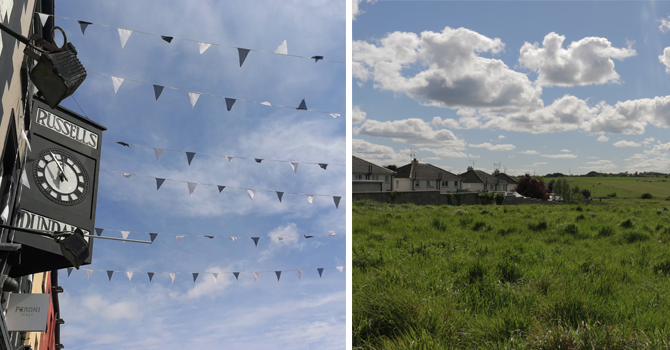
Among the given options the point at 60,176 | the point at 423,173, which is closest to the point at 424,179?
the point at 423,173

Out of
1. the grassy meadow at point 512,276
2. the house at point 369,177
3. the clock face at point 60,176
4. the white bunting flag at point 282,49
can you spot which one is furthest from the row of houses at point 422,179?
the clock face at point 60,176

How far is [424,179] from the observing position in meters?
3.79

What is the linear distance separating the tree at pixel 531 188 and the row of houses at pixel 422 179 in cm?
6

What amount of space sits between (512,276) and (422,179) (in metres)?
1.39

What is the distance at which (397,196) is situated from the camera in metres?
4.18

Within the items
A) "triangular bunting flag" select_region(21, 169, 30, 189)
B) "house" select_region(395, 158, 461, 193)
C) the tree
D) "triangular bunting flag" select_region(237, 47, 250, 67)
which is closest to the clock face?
"triangular bunting flag" select_region(21, 169, 30, 189)

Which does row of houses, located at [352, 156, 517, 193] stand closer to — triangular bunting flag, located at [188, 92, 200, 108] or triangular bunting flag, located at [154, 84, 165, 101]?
triangular bunting flag, located at [188, 92, 200, 108]

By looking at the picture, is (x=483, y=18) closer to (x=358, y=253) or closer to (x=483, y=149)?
(x=483, y=149)

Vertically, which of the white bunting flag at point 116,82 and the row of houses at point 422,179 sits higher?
the white bunting flag at point 116,82

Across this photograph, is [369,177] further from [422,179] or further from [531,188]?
[531,188]

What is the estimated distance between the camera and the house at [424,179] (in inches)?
146

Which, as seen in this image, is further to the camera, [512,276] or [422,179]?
[422,179]

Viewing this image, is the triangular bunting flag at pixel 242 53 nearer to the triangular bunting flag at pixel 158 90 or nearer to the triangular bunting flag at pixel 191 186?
the triangular bunting flag at pixel 158 90

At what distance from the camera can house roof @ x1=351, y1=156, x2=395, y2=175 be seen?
148 inches
